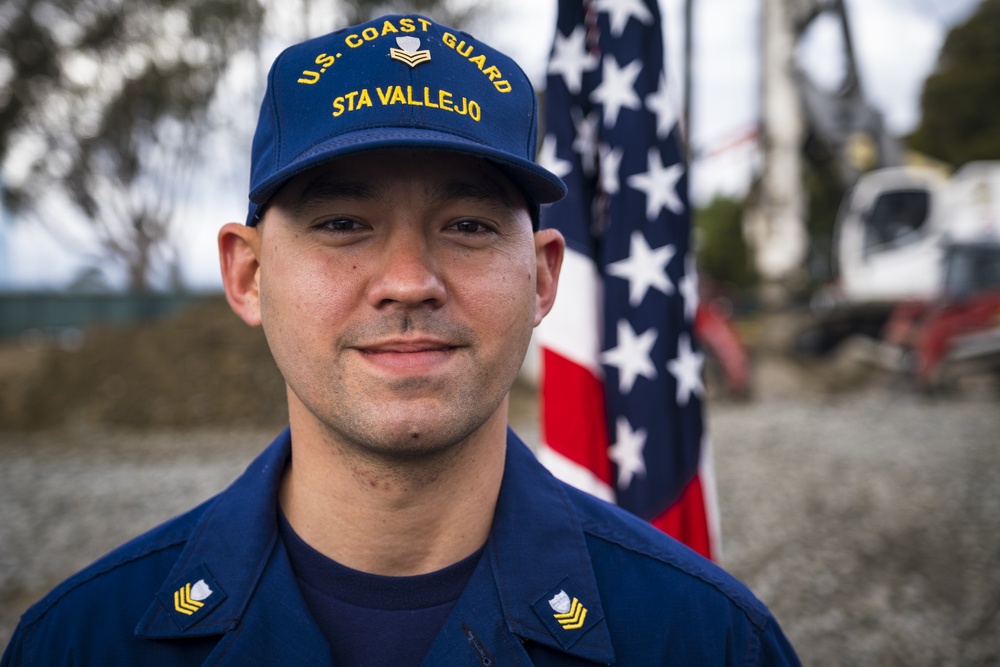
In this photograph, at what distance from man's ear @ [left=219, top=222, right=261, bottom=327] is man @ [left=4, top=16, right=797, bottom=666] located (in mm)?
21

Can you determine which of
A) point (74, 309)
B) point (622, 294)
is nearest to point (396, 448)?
point (622, 294)

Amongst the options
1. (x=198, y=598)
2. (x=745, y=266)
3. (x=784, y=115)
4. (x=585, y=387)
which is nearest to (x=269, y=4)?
(x=784, y=115)

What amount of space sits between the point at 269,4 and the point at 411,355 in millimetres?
20762

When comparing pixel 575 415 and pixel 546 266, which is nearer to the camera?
pixel 546 266

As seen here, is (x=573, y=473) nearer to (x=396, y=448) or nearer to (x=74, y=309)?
(x=396, y=448)

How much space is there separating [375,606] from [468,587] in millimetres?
168

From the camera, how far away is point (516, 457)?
1.66 meters

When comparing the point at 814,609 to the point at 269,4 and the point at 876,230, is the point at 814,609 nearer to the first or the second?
the point at 876,230

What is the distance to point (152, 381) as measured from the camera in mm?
13344

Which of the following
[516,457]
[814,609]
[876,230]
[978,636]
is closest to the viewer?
[516,457]

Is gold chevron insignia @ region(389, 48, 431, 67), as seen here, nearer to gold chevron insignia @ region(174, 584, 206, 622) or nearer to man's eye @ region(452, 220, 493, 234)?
man's eye @ region(452, 220, 493, 234)

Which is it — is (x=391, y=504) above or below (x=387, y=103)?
below

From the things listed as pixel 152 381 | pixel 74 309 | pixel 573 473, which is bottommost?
pixel 74 309

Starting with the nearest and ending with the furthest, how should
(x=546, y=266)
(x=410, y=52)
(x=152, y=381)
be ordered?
(x=410, y=52), (x=546, y=266), (x=152, y=381)
